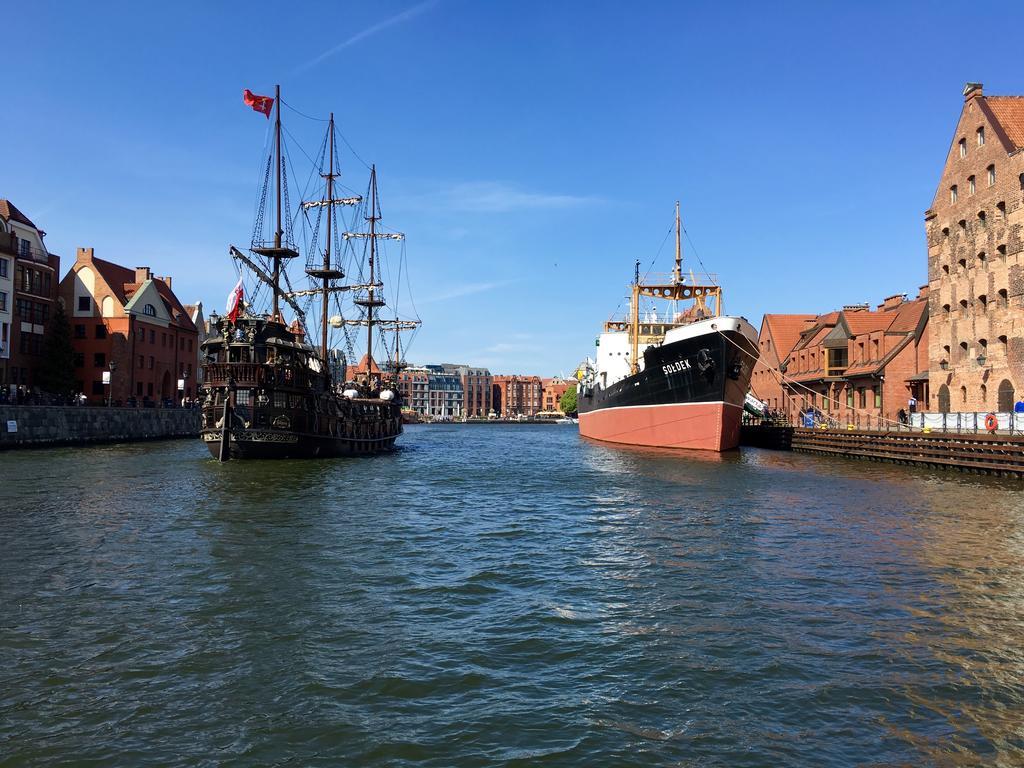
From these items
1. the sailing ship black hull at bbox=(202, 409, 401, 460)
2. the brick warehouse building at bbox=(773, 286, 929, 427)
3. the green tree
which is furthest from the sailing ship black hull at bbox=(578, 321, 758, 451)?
the green tree

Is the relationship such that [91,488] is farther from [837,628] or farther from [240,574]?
[837,628]

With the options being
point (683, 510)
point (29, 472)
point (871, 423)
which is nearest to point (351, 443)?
point (29, 472)

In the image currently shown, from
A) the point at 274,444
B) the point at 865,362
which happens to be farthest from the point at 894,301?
the point at 274,444

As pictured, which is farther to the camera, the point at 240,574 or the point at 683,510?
the point at 683,510

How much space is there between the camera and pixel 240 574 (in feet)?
42.9

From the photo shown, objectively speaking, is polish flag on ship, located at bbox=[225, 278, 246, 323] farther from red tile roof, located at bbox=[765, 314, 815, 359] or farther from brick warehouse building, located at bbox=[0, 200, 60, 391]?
red tile roof, located at bbox=[765, 314, 815, 359]

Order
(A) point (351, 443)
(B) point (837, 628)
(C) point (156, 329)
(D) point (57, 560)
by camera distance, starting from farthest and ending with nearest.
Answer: (C) point (156, 329), (A) point (351, 443), (D) point (57, 560), (B) point (837, 628)

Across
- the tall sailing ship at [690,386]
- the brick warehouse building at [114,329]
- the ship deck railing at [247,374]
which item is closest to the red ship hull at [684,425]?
the tall sailing ship at [690,386]

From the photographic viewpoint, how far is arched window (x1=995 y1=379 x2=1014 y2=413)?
39.8m

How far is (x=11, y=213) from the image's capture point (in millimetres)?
57844

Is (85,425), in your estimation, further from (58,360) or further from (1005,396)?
(1005,396)

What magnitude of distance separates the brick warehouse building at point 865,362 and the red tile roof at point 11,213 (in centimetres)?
6391

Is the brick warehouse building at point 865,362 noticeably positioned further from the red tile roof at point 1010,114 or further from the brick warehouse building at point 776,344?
the red tile roof at point 1010,114

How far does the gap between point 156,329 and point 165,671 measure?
71717 millimetres
